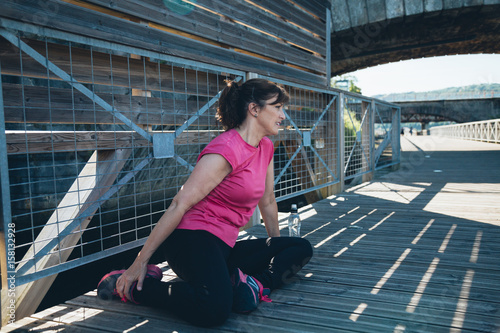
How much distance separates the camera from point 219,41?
453cm

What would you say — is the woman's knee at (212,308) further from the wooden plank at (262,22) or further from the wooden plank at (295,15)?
the wooden plank at (295,15)

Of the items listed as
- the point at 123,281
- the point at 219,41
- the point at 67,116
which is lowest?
the point at 123,281

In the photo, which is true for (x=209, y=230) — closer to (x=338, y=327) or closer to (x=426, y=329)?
(x=338, y=327)

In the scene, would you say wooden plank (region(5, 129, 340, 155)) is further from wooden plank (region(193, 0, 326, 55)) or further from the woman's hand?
wooden plank (region(193, 0, 326, 55))

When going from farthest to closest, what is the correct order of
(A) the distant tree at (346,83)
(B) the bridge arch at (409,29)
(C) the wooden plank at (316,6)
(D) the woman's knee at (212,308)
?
(A) the distant tree at (346,83)
(B) the bridge arch at (409,29)
(C) the wooden plank at (316,6)
(D) the woman's knee at (212,308)

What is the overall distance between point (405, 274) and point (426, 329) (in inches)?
29.8

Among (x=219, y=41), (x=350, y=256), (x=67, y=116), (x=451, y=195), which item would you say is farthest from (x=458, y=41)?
(x=67, y=116)

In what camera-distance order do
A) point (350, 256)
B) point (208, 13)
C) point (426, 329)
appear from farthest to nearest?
point (208, 13)
point (350, 256)
point (426, 329)

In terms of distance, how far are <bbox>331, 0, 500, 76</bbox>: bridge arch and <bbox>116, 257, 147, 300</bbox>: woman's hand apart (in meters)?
10.3

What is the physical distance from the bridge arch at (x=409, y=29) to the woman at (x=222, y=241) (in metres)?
9.56

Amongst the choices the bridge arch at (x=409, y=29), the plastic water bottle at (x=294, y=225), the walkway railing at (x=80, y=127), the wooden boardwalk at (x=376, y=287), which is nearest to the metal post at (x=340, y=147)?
the walkway railing at (x=80, y=127)

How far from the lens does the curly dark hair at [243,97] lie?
2.27 meters

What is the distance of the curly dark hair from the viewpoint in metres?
2.27

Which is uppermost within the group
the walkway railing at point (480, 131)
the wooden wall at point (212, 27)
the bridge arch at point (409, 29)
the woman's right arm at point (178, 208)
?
the bridge arch at point (409, 29)
